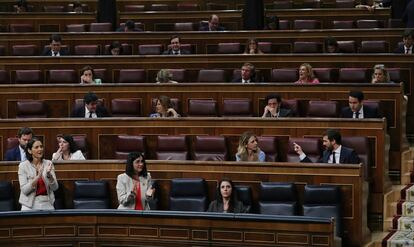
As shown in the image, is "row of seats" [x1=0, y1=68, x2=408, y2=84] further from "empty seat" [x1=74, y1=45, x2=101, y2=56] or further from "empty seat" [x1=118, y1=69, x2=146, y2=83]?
"empty seat" [x1=74, y1=45, x2=101, y2=56]

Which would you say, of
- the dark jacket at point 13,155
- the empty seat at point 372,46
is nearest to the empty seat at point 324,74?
the empty seat at point 372,46

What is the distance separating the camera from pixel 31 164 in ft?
24.2

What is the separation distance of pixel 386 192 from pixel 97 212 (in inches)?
93.6

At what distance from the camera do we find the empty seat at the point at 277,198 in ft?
23.8

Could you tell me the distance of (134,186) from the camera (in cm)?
727

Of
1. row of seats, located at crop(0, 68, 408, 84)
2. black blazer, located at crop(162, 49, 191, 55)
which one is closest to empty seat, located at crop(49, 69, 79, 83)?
row of seats, located at crop(0, 68, 408, 84)

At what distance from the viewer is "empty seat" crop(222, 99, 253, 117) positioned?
29.3ft

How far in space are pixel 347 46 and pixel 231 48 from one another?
3.84 feet

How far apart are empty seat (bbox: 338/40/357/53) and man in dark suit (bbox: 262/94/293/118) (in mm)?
2198

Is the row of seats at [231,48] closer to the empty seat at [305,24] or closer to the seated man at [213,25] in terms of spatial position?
the seated man at [213,25]

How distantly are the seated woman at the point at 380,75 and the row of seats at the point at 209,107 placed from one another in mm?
412

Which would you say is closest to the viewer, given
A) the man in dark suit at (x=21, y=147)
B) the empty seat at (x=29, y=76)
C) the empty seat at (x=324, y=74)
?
the man in dark suit at (x=21, y=147)

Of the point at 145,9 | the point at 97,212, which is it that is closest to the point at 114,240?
the point at 97,212

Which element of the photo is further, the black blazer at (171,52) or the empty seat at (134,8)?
the empty seat at (134,8)
